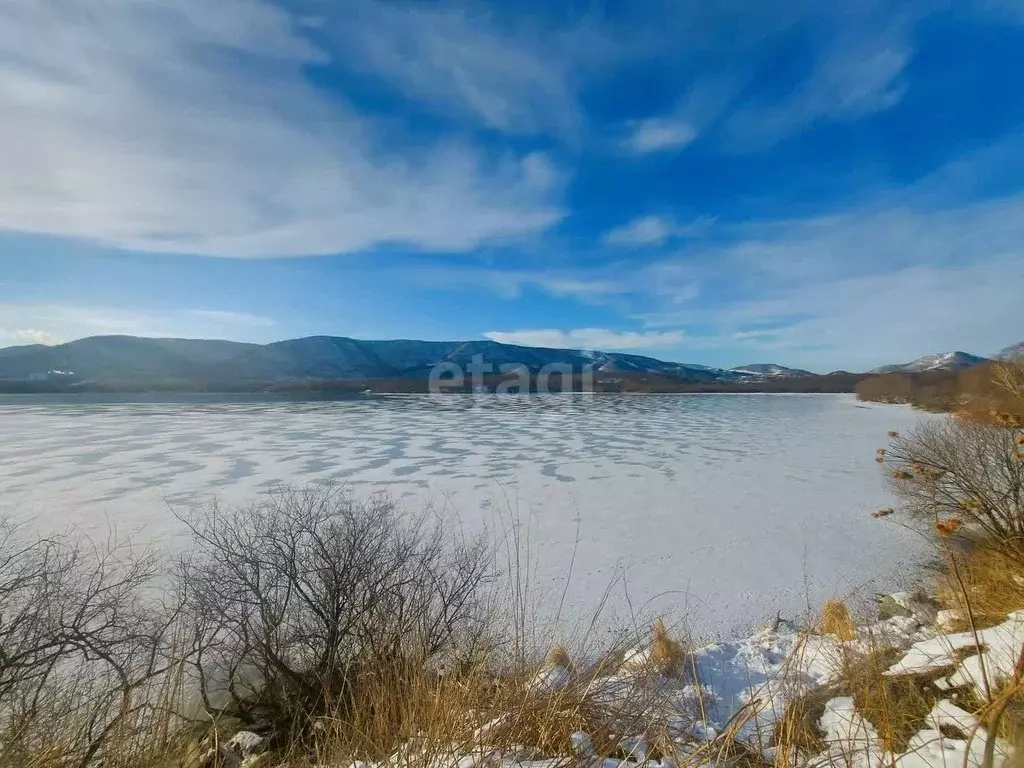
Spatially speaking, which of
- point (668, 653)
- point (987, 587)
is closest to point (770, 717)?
point (668, 653)

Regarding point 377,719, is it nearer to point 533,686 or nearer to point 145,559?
point 533,686

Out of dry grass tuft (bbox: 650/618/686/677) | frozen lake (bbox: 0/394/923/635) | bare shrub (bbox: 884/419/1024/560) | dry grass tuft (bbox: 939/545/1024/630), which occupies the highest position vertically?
bare shrub (bbox: 884/419/1024/560)

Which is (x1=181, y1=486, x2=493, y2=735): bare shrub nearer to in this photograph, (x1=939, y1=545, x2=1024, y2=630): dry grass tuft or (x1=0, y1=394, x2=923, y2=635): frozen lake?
(x1=0, y1=394, x2=923, y2=635): frozen lake

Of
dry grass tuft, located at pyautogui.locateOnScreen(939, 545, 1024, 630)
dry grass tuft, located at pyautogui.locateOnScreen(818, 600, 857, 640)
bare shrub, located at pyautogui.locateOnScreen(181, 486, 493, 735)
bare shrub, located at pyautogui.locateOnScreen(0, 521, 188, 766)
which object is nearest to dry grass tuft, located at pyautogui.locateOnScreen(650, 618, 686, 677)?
dry grass tuft, located at pyautogui.locateOnScreen(818, 600, 857, 640)

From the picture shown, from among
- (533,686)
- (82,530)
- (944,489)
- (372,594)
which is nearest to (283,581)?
(372,594)

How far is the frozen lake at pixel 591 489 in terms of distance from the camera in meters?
8.96

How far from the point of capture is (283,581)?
24.8ft

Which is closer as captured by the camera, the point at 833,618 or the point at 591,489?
the point at 833,618

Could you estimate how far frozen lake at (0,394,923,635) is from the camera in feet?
29.4

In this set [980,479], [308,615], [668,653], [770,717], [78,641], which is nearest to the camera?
[770,717]

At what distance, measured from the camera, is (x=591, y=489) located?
14.9 meters

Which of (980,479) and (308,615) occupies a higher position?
(980,479)

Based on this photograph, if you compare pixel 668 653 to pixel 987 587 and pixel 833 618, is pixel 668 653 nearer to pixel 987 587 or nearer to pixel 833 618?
pixel 833 618

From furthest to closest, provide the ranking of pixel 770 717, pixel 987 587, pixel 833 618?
1. pixel 833 618
2. pixel 987 587
3. pixel 770 717
